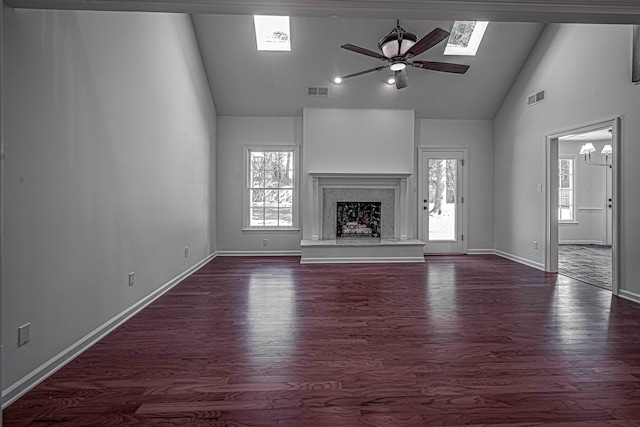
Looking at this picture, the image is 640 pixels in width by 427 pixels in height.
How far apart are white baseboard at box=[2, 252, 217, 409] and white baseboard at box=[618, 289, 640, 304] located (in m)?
4.89

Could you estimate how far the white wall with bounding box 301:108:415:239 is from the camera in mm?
6699

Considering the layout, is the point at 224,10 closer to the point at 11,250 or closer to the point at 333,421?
the point at 11,250

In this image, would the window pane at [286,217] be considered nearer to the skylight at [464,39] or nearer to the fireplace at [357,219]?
the fireplace at [357,219]

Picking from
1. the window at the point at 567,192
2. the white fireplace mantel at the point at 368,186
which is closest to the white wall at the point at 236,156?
the white fireplace mantel at the point at 368,186

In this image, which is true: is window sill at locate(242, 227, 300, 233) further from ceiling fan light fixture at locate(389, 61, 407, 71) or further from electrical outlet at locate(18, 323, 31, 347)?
electrical outlet at locate(18, 323, 31, 347)

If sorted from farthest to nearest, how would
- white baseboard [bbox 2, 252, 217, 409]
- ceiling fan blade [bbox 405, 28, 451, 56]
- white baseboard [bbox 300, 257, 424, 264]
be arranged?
Answer: white baseboard [bbox 300, 257, 424, 264] → ceiling fan blade [bbox 405, 28, 451, 56] → white baseboard [bbox 2, 252, 217, 409]

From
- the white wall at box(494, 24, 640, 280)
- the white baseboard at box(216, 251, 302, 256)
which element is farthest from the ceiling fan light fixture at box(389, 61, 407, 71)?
the white baseboard at box(216, 251, 302, 256)

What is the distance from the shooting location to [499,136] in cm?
685

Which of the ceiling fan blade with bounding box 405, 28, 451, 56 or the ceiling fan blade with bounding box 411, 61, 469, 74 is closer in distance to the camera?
the ceiling fan blade with bounding box 405, 28, 451, 56

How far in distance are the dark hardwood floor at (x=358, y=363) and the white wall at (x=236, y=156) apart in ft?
9.36

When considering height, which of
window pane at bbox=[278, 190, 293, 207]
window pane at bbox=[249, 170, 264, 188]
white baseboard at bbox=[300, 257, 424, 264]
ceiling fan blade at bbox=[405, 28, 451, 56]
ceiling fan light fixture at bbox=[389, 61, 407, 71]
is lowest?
white baseboard at bbox=[300, 257, 424, 264]

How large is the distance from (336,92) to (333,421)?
5.61m

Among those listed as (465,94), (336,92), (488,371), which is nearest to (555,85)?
(465,94)

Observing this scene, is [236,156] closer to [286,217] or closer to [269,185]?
[269,185]
